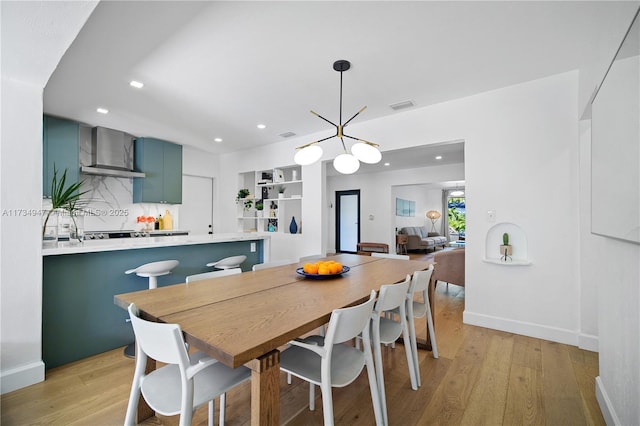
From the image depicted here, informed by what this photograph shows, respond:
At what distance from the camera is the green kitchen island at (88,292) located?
7.55 ft

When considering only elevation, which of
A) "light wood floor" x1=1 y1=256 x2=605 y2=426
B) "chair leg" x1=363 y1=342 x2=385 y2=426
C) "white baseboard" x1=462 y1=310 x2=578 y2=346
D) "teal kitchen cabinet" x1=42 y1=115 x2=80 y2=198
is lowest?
"light wood floor" x1=1 y1=256 x2=605 y2=426

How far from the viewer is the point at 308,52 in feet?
7.92

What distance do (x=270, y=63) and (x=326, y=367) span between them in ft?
7.99

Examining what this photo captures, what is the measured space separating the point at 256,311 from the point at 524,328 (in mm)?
2954

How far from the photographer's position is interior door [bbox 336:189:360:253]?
909 centimetres

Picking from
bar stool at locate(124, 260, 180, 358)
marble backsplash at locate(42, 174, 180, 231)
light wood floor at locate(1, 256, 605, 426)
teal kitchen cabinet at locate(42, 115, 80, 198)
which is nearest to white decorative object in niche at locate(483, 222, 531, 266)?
light wood floor at locate(1, 256, 605, 426)

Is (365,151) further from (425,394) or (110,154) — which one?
(110,154)

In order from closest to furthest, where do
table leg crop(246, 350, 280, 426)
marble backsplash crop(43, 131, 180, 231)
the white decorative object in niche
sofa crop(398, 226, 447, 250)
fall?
table leg crop(246, 350, 280, 426) < the white decorative object in niche < marble backsplash crop(43, 131, 180, 231) < sofa crop(398, 226, 447, 250)

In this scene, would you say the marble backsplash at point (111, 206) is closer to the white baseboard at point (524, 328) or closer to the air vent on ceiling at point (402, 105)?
the air vent on ceiling at point (402, 105)

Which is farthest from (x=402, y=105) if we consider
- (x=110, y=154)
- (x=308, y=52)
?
(x=110, y=154)

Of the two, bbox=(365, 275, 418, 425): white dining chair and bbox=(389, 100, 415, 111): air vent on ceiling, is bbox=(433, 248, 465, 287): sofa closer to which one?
bbox=(389, 100, 415, 111): air vent on ceiling

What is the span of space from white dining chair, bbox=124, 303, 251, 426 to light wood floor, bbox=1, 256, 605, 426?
0.56 metres

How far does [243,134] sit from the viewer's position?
4.79 meters

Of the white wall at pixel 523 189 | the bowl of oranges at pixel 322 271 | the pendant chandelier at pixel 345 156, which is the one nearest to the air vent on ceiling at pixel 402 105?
the white wall at pixel 523 189
